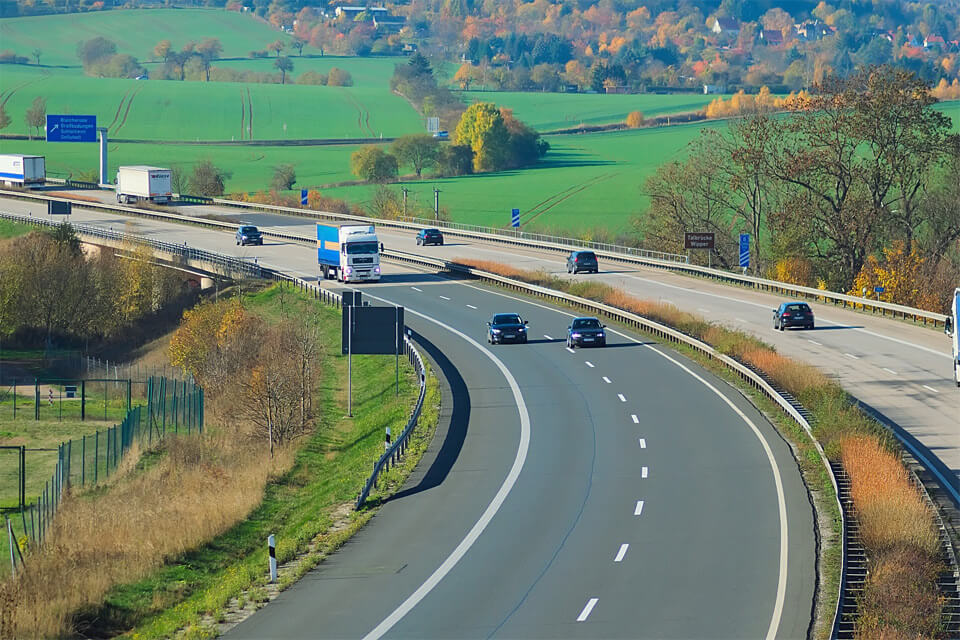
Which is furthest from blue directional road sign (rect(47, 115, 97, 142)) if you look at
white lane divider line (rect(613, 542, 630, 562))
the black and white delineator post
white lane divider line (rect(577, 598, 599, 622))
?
white lane divider line (rect(577, 598, 599, 622))

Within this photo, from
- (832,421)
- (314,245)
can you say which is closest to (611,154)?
(314,245)

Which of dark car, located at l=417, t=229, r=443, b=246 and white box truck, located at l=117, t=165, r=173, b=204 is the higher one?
white box truck, located at l=117, t=165, r=173, b=204

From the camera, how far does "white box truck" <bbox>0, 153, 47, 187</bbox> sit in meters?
142

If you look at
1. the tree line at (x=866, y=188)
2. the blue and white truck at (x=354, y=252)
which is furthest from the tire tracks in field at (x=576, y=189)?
the blue and white truck at (x=354, y=252)

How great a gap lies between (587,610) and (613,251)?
7965cm

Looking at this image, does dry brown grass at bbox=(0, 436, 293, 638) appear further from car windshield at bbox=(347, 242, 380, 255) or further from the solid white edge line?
car windshield at bbox=(347, 242, 380, 255)

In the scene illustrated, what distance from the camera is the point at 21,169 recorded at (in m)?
142

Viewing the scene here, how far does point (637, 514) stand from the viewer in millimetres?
31656

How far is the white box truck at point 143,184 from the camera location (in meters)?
128

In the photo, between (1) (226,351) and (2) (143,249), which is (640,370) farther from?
(2) (143,249)

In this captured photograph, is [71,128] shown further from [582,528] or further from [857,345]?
[582,528]

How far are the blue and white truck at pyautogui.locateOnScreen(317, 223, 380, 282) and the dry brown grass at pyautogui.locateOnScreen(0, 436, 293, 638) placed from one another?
33.4m

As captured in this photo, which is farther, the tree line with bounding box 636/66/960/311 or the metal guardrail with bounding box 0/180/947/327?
the tree line with bounding box 636/66/960/311

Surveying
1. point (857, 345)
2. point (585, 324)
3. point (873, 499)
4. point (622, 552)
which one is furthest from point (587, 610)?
point (857, 345)
